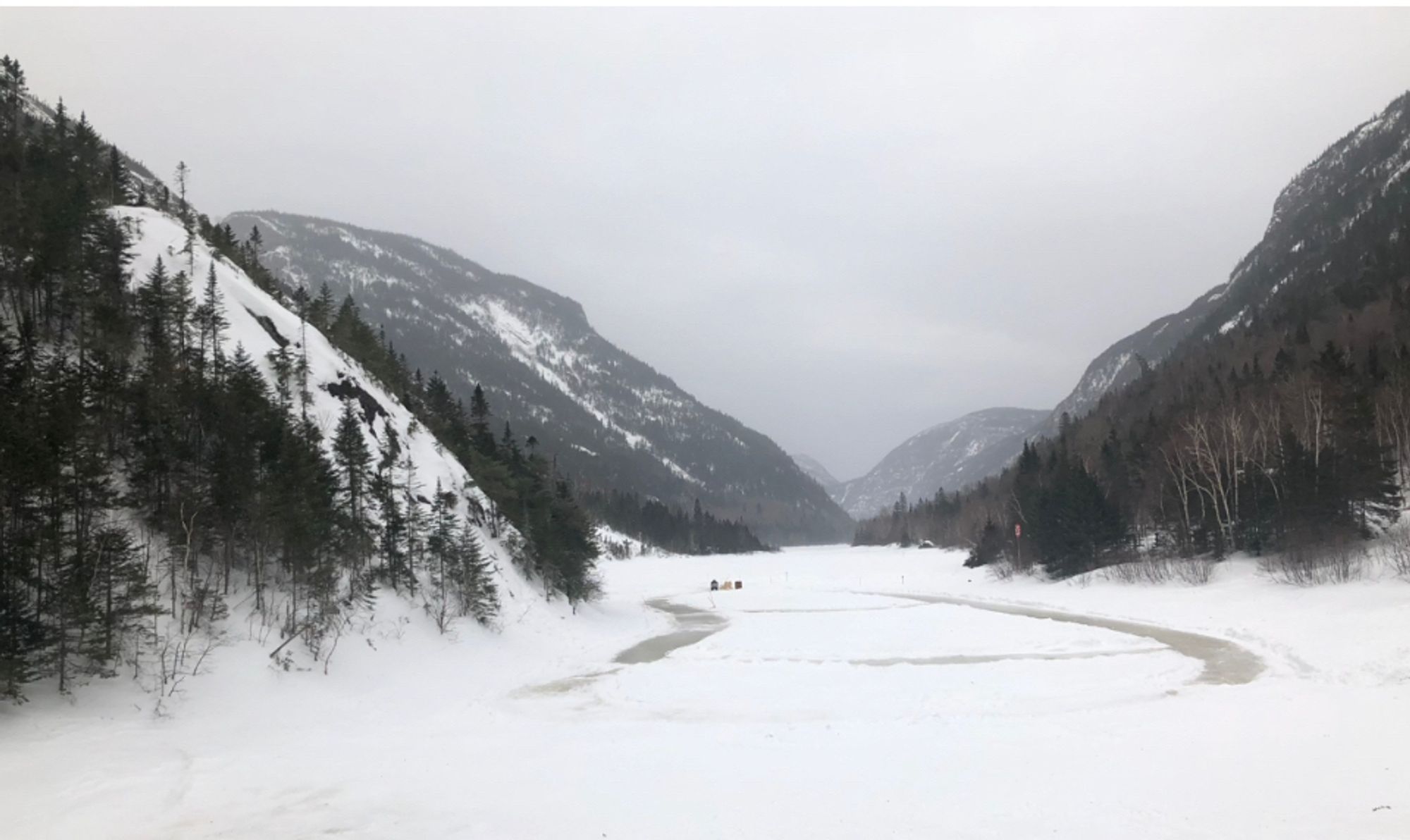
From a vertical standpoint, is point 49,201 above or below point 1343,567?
above

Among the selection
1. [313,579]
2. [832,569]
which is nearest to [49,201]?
[313,579]

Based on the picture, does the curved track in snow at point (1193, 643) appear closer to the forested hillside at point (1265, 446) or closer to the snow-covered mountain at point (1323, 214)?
the forested hillside at point (1265, 446)

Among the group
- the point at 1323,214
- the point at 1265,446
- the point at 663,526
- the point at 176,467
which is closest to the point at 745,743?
the point at 176,467

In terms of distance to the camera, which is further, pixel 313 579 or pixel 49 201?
pixel 49 201

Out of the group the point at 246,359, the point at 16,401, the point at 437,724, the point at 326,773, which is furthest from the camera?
the point at 246,359

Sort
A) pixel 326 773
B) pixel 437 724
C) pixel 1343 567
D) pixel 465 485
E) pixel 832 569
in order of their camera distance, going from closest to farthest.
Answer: pixel 326 773 → pixel 437 724 → pixel 1343 567 → pixel 465 485 → pixel 832 569

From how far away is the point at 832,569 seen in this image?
10344 cm

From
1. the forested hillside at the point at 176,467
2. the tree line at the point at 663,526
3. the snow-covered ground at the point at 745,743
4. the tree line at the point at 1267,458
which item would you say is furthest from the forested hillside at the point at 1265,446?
the tree line at the point at 663,526

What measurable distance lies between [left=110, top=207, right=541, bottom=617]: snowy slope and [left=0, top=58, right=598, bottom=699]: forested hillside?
6.4 inches

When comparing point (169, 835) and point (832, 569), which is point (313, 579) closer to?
point (169, 835)

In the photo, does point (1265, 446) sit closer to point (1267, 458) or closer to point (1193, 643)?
point (1267, 458)

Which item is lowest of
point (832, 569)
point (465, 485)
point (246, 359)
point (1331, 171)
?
point (832, 569)

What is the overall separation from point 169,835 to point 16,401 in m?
12.0

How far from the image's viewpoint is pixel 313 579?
22.0m
